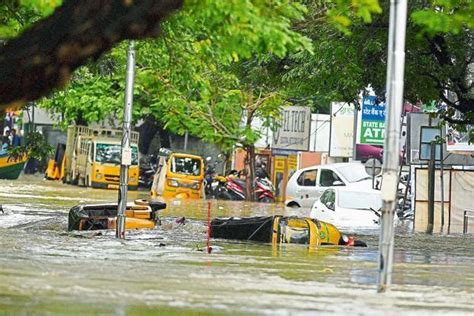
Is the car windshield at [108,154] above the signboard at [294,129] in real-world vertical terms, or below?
below

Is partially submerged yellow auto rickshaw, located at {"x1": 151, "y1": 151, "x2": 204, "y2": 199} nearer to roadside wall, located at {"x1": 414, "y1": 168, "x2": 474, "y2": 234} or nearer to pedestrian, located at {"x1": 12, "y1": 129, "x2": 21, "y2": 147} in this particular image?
pedestrian, located at {"x1": 12, "y1": 129, "x2": 21, "y2": 147}

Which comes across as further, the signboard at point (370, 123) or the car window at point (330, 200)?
the signboard at point (370, 123)

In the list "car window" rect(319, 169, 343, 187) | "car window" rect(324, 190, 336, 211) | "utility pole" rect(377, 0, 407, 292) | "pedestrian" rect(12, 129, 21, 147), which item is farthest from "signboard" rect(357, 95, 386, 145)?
"utility pole" rect(377, 0, 407, 292)

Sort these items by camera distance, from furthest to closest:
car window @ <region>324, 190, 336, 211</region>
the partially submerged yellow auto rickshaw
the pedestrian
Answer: the pedestrian
the partially submerged yellow auto rickshaw
car window @ <region>324, 190, 336, 211</region>

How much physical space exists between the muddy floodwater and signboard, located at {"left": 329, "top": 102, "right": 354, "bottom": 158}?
18.4 meters

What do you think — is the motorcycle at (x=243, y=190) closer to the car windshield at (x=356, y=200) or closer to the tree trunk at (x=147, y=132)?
the tree trunk at (x=147, y=132)

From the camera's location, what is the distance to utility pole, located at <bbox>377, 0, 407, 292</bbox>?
57.5 ft

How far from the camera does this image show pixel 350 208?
3862 centimetres

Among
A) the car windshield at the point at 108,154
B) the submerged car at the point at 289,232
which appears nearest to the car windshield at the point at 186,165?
the car windshield at the point at 108,154

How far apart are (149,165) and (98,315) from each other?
56252 millimetres

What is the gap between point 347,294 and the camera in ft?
59.8

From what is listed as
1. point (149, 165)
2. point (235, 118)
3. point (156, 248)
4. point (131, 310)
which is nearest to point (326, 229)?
point (156, 248)

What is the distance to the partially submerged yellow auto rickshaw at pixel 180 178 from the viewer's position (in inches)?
2253

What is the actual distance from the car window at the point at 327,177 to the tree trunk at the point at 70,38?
116 ft
